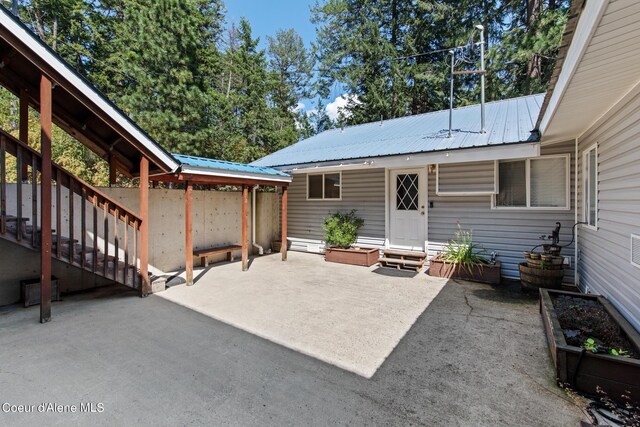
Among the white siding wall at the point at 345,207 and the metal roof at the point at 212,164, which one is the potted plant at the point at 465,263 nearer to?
the white siding wall at the point at 345,207

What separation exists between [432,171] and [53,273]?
7258 mm

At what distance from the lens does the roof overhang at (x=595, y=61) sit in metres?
1.81

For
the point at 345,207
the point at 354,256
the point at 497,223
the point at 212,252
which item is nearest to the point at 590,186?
the point at 497,223

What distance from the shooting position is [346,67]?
57.0 feet

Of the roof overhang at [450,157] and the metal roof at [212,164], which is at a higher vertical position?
the roof overhang at [450,157]

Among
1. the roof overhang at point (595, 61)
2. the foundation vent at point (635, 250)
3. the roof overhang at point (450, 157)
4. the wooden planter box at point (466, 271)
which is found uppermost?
the roof overhang at point (595, 61)

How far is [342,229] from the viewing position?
7715 millimetres

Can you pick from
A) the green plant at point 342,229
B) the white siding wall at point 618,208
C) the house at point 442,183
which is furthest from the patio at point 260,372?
the green plant at point 342,229

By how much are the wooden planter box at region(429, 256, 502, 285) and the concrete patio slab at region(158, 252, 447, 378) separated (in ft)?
0.85

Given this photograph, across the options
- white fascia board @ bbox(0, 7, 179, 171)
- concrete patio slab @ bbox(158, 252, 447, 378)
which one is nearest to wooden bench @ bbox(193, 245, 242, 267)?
concrete patio slab @ bbox(158, 252, 447, 378)

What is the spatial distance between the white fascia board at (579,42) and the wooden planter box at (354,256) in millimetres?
4755

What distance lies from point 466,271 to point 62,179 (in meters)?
6.80

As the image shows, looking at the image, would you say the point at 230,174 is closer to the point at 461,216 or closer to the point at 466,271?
the point at 461,216

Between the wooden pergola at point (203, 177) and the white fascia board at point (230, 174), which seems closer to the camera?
the white fascia board at point (230, 174)
